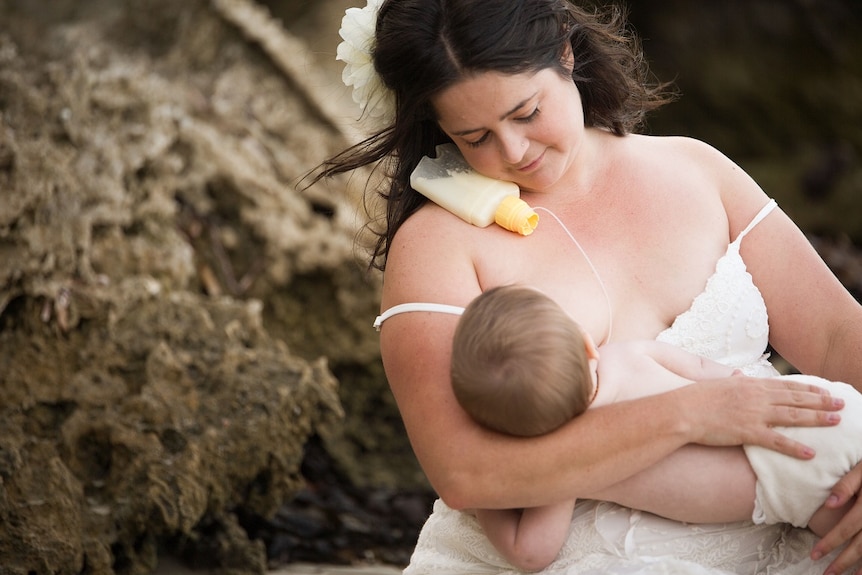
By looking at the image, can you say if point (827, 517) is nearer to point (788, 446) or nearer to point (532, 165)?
point (788, 446)

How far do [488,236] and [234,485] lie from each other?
1686 millimetres

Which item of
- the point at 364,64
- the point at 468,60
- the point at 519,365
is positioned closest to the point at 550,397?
the point at 519,365

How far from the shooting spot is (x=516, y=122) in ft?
8.60

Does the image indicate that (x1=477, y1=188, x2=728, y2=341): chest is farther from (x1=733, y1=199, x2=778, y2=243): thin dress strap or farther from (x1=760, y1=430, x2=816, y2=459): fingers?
(x1=760, y1=430, x2=816, y2=459): fingers

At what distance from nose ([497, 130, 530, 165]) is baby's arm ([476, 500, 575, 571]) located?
34.0 inches

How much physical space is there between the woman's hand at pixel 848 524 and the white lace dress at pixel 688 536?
Result: 0.35 ft

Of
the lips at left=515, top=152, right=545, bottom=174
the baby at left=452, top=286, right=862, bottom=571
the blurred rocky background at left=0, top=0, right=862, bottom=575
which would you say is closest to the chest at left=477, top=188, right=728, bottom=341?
the lips at left=515, top=152, right=545, bottom=174

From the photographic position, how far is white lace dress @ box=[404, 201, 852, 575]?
2438 mm

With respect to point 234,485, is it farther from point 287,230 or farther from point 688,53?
point 688,53

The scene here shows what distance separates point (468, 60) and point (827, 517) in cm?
136

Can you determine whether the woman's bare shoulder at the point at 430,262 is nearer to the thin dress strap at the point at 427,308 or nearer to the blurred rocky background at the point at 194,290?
the thin dress strap at the point at 427,308

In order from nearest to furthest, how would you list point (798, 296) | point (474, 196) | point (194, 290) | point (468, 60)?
1. point (468, 60)
2. point (474, 196)
3. point (798, 296)
4. point (194, 290)

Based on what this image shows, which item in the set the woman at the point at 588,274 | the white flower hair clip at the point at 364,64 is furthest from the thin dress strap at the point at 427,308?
the white flower hair clip at the point at 364,64

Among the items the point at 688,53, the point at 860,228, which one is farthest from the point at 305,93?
the point at 860,228
